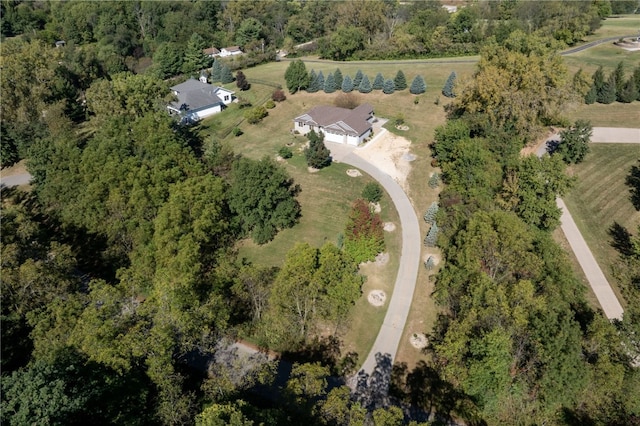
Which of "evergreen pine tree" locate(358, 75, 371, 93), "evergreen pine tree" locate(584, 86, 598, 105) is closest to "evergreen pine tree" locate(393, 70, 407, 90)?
"evergreen pine tree" locate(358, 75, 371, 93)

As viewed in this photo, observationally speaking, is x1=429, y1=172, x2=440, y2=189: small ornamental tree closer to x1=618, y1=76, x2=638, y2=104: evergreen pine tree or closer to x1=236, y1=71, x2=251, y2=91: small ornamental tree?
x1=618, y1=76, x2=638, y2=104: evergreen pine tree

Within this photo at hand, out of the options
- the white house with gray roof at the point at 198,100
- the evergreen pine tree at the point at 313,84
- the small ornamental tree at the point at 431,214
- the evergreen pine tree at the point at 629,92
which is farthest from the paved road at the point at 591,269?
the white house with gray roof at the point at 198,100

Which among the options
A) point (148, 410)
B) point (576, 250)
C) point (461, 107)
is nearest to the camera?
point (148, 410)

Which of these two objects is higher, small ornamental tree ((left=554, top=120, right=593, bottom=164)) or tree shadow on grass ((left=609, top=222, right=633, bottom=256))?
small ornamental tree ((left=554, top=120, right=593, bottom=164))

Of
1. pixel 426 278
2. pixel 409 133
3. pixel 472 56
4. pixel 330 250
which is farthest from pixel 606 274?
pixel 472 56

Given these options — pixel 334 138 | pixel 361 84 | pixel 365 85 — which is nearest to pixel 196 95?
pixel 334 138

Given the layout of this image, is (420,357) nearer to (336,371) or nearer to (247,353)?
(336,371)
